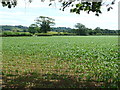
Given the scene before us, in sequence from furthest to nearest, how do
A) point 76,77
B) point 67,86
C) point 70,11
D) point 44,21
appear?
point 44,21, point 76,77, point 70,11, point 67,86

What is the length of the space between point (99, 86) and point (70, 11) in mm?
2578

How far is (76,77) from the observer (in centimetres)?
657

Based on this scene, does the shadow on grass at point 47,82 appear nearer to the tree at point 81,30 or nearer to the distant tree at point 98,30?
the tree at point 81,30

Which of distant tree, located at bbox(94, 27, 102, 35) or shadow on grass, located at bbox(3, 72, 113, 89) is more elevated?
distant tree, located at bbox(94, 27, 102, 35)

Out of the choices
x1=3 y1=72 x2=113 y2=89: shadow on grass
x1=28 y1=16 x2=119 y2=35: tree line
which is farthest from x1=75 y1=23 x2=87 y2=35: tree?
x1=3 y1=72 x2=113 y2=89: shadow on grass

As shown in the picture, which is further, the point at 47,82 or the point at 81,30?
the point at 81,30

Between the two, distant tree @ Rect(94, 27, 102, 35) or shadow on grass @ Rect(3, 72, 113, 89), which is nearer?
shadow on grass @ Rect(3, 72, 113, 89)

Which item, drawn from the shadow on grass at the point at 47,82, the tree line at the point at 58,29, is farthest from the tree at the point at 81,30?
the shadow on grass at the point at 47,82

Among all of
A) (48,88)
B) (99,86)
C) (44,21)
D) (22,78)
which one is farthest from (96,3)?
(44,21)

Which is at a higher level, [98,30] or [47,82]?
[98,30]

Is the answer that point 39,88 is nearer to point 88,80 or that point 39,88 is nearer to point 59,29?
point 88,80

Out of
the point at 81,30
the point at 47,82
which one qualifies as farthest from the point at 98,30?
the point at 47,82

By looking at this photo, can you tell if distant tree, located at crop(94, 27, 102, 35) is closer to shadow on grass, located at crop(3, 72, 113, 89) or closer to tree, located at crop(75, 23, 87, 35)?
tree, located at crop(75, 23, 87, 35)

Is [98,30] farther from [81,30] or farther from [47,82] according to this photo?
[47,82]
